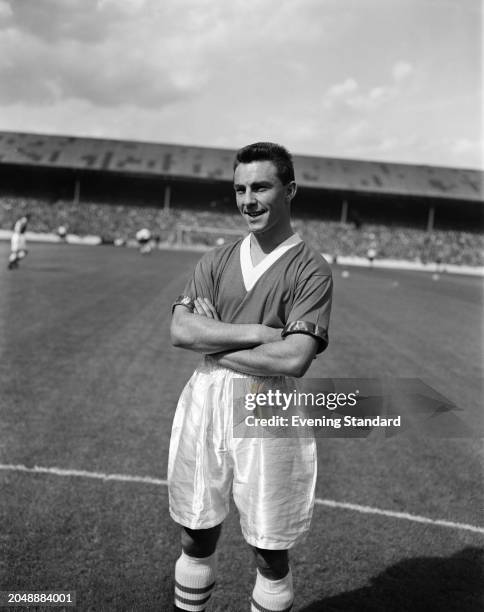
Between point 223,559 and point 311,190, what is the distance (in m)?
52.0

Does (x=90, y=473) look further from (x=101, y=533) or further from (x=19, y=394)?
(x=19, y=394)

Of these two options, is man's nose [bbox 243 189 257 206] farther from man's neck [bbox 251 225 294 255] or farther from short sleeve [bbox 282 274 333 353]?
short sleeve [bbox 282 274 333 353]

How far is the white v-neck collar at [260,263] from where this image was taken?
2.81 metres

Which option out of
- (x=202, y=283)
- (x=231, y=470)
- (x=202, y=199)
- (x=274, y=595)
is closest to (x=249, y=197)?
(x=202, y=283)

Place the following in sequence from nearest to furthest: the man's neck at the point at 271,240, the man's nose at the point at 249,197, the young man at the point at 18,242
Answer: the man's nose at the point at 249,197 < the man's neck at the point at 271,240 < the young man at the point at 18,242

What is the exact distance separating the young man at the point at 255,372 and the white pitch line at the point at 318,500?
6.93ft

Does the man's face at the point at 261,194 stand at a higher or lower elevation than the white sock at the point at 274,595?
higher

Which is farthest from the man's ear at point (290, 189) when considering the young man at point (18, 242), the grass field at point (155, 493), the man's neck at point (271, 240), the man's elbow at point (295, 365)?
the young man at point (18, 242)

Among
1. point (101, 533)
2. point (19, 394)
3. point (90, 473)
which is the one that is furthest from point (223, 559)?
point (19, 394)

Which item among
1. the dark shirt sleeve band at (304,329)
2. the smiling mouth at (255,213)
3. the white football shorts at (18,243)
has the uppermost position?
the smiling mouth at (255,213)

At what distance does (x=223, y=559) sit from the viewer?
13.0 feet

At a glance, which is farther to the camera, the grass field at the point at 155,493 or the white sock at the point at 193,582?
the grass field at the point at 155,493

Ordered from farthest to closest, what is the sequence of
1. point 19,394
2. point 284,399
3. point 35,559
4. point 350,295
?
point 350,295 → point 19,394 → point 35,559 → point 284,399

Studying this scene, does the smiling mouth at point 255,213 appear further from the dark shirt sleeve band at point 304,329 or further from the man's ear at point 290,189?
the dark shirt sleeve band at point 304,329
